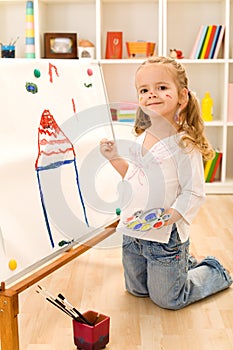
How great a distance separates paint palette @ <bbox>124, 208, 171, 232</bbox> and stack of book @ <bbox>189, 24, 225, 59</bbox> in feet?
6.34

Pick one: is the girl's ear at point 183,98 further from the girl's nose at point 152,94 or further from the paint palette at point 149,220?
the paint palette at point 149,220

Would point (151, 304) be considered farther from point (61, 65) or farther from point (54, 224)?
point (61, 65)

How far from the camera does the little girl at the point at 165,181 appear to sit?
179 cm

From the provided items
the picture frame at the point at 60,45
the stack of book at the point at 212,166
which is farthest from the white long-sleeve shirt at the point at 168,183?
the picture frame at the point at 60,45

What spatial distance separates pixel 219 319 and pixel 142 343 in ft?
0.95

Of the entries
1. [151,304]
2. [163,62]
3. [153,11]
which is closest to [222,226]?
[151,304]

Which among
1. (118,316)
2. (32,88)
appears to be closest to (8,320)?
(118,316)

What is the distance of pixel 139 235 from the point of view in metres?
1.82

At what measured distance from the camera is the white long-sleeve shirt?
179 centimetres

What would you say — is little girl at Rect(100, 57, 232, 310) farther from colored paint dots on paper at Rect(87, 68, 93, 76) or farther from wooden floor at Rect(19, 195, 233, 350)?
colored paint dots on paper at Rect(87, 68, 93, 76)

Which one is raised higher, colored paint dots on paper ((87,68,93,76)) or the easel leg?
colored paint dots on paper ((87,68,93,76))

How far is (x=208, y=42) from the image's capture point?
3.47 m

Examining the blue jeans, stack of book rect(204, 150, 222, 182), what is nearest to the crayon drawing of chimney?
the blue jeans

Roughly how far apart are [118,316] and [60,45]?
7.13 feet
